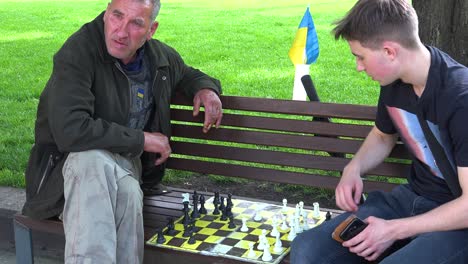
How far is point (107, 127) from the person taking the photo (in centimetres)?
349

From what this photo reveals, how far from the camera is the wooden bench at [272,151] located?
3793 millimetres

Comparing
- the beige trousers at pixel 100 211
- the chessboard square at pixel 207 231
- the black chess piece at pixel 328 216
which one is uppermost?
the beige trousers at pixel 100 211

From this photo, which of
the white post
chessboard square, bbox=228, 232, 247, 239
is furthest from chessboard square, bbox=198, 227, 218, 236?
the white post

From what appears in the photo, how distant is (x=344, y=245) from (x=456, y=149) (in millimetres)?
599

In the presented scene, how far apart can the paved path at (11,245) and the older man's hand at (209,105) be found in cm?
145

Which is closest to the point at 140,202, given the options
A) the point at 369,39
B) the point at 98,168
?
the point at 98,168

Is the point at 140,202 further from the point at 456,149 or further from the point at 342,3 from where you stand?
the point at 342,3

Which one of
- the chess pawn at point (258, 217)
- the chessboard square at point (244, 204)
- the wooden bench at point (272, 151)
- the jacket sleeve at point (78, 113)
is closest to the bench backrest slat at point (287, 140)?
the wooden bench at point (272, 151)

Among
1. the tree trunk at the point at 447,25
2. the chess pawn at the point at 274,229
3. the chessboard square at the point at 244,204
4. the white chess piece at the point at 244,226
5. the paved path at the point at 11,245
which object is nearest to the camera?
the chess pawn at the point at 274,229

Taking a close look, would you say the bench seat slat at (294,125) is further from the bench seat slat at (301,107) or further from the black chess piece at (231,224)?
the black chess piece at (231,224)

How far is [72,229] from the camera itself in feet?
10.8

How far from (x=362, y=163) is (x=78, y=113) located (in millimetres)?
1388

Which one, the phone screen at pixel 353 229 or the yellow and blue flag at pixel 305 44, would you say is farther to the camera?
the yellow and blue flag at pixel 305 44

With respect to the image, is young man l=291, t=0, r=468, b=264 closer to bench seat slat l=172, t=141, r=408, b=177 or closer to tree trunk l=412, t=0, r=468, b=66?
bench seat slat l=172, t=141, r=408, b=177
